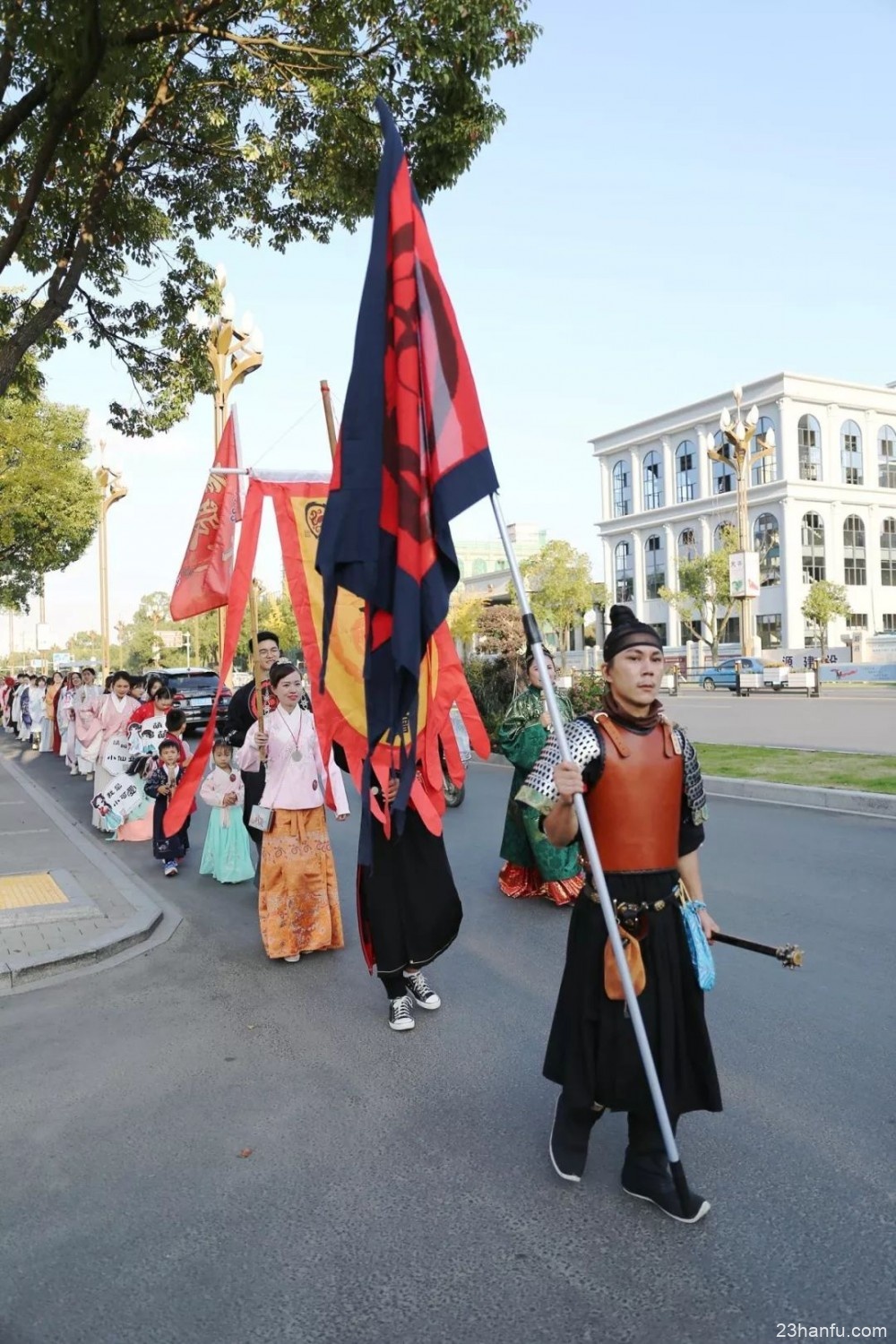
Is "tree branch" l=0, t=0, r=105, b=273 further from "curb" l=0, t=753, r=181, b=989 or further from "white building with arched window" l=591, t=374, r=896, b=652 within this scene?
"white building with arched window" l=591, t=374, r=896, b=652

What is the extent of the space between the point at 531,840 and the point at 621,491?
77.5 metres

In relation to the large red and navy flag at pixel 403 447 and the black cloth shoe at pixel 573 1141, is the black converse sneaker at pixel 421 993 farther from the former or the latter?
the black cloth shoe at pixel 573 1141

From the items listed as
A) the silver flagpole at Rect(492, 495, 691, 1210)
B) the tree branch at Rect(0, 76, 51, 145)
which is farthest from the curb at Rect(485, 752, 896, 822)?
the silver flagpole at Rect(492, 495, 691, 1210)

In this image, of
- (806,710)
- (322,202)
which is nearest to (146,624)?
(806,710)

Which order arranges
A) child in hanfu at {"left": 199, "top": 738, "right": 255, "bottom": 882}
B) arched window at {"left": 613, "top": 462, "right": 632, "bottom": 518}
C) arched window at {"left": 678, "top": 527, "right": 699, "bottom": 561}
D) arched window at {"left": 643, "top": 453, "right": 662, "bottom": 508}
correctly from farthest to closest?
1. arched window at {"left": 613, "top": 462, "right": 632, "bottom": 518}
2. arched window at {"left": 643, "top": 453, "right": 662, "bottom": 508}
3. arched window at {"left": 678, "top": 527, "right": 699, "bottom": 561}
4. child in hanfu at {"left": 199, "top": 738, "right": 255, "bottom": 882}

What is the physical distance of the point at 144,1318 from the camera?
2.78 metres

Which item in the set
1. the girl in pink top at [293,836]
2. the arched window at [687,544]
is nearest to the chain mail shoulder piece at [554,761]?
the girl in pink top at [293,836]

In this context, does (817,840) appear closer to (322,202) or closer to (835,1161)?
(835,1161)

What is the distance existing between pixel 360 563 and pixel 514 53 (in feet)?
22.7

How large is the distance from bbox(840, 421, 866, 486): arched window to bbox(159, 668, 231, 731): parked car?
177 feet

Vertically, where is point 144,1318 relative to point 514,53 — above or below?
below

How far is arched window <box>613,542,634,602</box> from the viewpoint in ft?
266

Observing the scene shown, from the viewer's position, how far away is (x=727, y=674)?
4378cm

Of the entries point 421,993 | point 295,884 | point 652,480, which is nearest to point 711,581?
point 652,480
